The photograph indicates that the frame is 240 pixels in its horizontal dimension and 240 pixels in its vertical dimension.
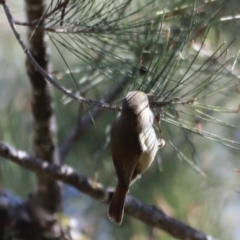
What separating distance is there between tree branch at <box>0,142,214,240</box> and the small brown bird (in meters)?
0.27

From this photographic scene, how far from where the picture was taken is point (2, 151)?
118 centimetres

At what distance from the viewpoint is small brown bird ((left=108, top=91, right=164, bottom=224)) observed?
0.83 meters

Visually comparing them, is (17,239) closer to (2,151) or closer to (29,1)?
(2,151)

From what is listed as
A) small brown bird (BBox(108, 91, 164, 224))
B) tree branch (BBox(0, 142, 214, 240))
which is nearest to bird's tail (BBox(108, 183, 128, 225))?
small brown bird (BBox(108, 91, 164, 224))

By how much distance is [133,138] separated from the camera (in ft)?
2.85

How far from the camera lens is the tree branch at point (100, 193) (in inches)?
46.8

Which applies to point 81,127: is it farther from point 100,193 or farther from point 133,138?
point 133,138

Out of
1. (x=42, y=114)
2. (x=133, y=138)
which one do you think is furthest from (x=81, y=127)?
(x=133, y=138)

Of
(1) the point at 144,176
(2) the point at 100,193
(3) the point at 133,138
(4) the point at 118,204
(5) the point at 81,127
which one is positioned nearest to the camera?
(3) the point at 133,138

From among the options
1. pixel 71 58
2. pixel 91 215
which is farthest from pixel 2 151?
pixel 71 58

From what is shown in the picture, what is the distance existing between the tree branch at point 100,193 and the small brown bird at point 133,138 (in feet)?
0.88

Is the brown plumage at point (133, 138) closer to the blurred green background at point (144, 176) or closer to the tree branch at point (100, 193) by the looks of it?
the tree branch at point (100, 193)

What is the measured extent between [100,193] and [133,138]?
0.39 meters

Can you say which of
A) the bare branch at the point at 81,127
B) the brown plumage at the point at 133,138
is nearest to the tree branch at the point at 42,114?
the bare branch at the point at 81,127
